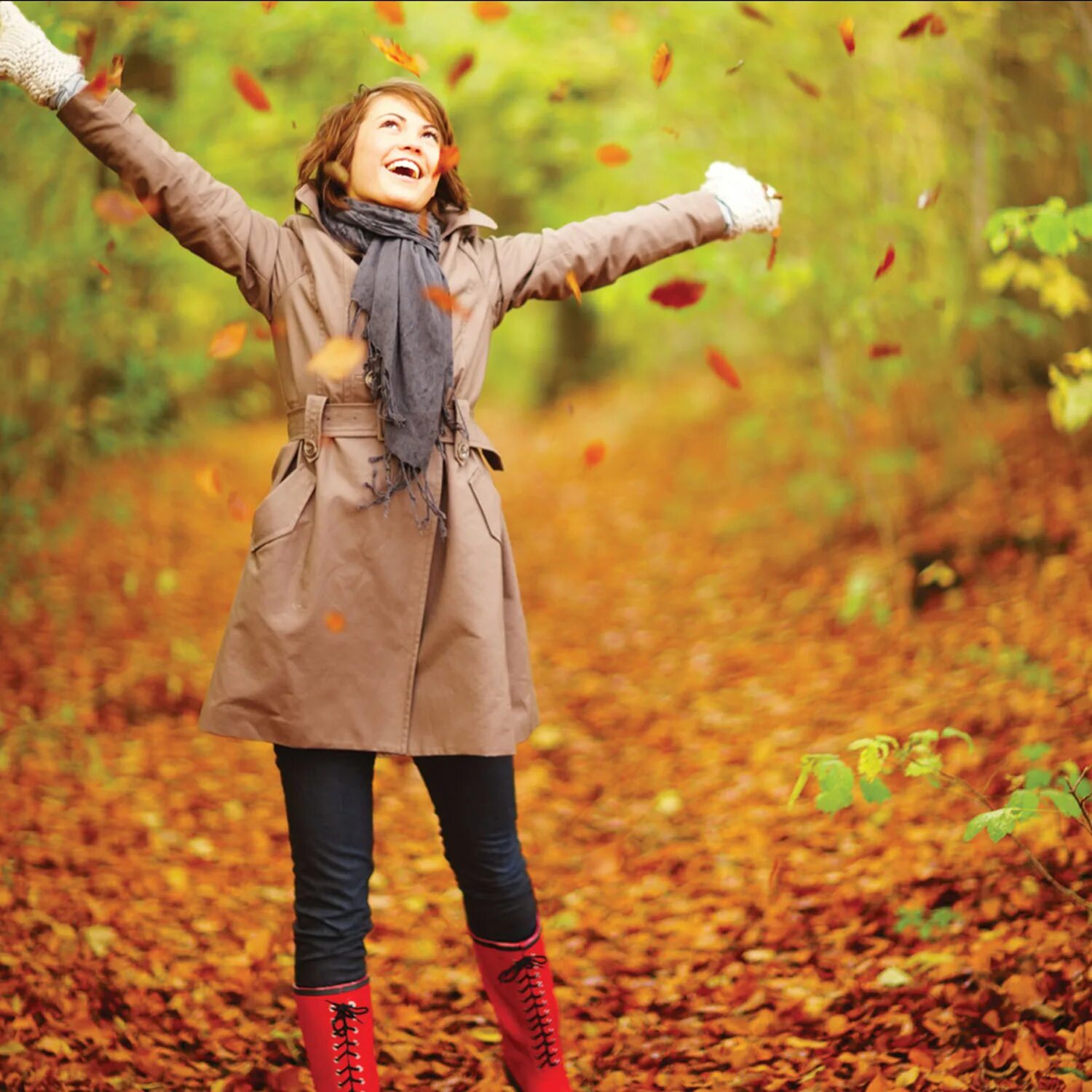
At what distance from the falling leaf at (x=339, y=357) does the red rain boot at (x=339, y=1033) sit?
1.20 meters

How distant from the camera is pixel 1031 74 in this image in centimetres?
553

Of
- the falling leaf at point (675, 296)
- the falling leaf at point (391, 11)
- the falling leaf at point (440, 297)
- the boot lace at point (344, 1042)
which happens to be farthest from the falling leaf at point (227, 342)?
the boot lace at point (344, 1042)

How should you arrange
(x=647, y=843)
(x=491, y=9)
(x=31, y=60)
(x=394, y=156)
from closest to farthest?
(x=31, y=60) < (x=394, y=156) < (x=647, y=843) < (x=491, y=9)

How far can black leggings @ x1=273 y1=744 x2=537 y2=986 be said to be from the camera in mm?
2223

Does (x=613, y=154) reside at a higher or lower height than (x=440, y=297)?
higher

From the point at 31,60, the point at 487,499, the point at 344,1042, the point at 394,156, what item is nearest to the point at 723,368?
the point at 487,499

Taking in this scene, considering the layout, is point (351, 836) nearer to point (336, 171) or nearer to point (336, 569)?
point (336, 569)

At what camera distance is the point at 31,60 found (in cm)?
206

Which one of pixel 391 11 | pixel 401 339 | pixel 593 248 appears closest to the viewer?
pixel 401 339

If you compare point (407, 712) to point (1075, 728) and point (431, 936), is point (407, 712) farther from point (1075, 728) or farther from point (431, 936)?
point (1075, 728)

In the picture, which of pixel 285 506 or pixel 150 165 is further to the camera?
pixel 285 506

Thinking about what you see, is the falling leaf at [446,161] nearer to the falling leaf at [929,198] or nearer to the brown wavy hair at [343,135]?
the brown wavy hair at [343,135]

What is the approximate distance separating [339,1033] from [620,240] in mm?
1719

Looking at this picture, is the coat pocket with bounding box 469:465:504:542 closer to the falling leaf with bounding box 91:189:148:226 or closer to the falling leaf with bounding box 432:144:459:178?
the falling leaf with bounding box 432:144:459:178
